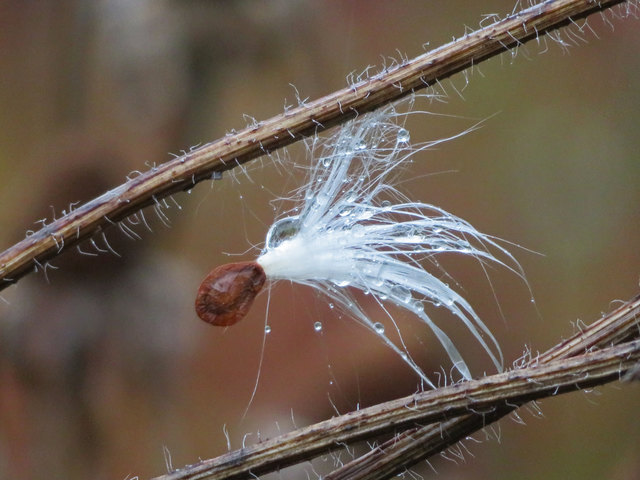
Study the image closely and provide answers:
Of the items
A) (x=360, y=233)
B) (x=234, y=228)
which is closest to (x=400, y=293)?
(x=360, y=233)

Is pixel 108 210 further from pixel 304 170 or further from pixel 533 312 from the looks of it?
pixel 533 312

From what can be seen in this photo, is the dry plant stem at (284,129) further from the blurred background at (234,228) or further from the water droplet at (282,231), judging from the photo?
the blurred background at (234,228)

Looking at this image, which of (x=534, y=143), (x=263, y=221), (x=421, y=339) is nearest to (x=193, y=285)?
(x=263, y=221)

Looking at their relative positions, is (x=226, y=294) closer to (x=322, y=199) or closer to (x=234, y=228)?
(x=322, y=199)

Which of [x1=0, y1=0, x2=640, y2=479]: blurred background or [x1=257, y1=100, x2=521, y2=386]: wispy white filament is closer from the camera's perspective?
[x1=257, y1=100, x2=521, y2=386]: wispy white filament

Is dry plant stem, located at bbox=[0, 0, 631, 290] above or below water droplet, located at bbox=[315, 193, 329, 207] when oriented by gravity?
above

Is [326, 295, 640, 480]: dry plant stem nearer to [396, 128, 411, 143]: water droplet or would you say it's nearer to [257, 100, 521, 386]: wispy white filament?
[257, 100, 521, 386]: wispy white filament

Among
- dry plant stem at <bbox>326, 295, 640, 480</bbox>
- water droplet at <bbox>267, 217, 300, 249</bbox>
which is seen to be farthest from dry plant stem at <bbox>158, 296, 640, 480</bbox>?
water droplet at <bbox>267, 217, 300, 249</bbox>
